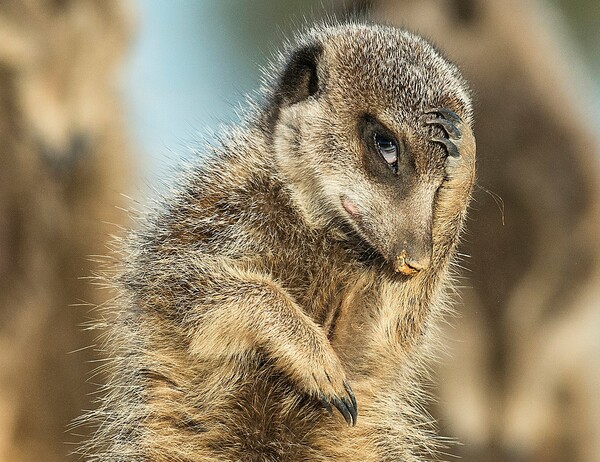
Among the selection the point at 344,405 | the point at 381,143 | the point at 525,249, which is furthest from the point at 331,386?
the point at 525,249

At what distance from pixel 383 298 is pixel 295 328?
0.11 meters

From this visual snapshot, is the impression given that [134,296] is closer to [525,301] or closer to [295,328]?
[295,328]

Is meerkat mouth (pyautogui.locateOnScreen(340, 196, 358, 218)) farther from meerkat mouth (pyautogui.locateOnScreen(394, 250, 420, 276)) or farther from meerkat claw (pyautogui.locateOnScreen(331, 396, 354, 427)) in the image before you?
meerkat claw (pyautogui.locateOnScreen(331, 396, 354, 427))

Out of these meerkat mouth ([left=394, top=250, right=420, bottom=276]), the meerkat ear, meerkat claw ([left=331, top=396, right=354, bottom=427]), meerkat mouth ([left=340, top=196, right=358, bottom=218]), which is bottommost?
meerkat claw ([left=331, top=396, right=354, bottom=427])

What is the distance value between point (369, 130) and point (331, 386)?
0.25 metres

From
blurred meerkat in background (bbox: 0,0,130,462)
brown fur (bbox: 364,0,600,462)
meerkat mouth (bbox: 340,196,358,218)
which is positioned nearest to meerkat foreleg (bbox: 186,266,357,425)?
meerkat mouth (bbox: 340,196,358,218)

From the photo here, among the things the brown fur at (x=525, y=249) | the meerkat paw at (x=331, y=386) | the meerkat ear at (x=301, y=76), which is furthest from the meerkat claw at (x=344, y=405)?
the brown fur at (x=525, y=249)

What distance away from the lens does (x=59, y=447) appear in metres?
1.77

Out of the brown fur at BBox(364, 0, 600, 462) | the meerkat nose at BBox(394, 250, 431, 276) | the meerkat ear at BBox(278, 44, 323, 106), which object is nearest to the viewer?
the meerkat nose at BBox(394, 250, 431, 276)

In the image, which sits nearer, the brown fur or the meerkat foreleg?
the meerkat foreleg

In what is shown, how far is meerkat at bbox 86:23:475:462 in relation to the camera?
77 cm

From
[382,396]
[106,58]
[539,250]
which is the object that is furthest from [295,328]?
[106,58]

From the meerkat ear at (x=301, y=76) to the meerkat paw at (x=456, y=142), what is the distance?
17 centimetres

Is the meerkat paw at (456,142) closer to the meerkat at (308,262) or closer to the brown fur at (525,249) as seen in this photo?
the meerkat at (308,262)
